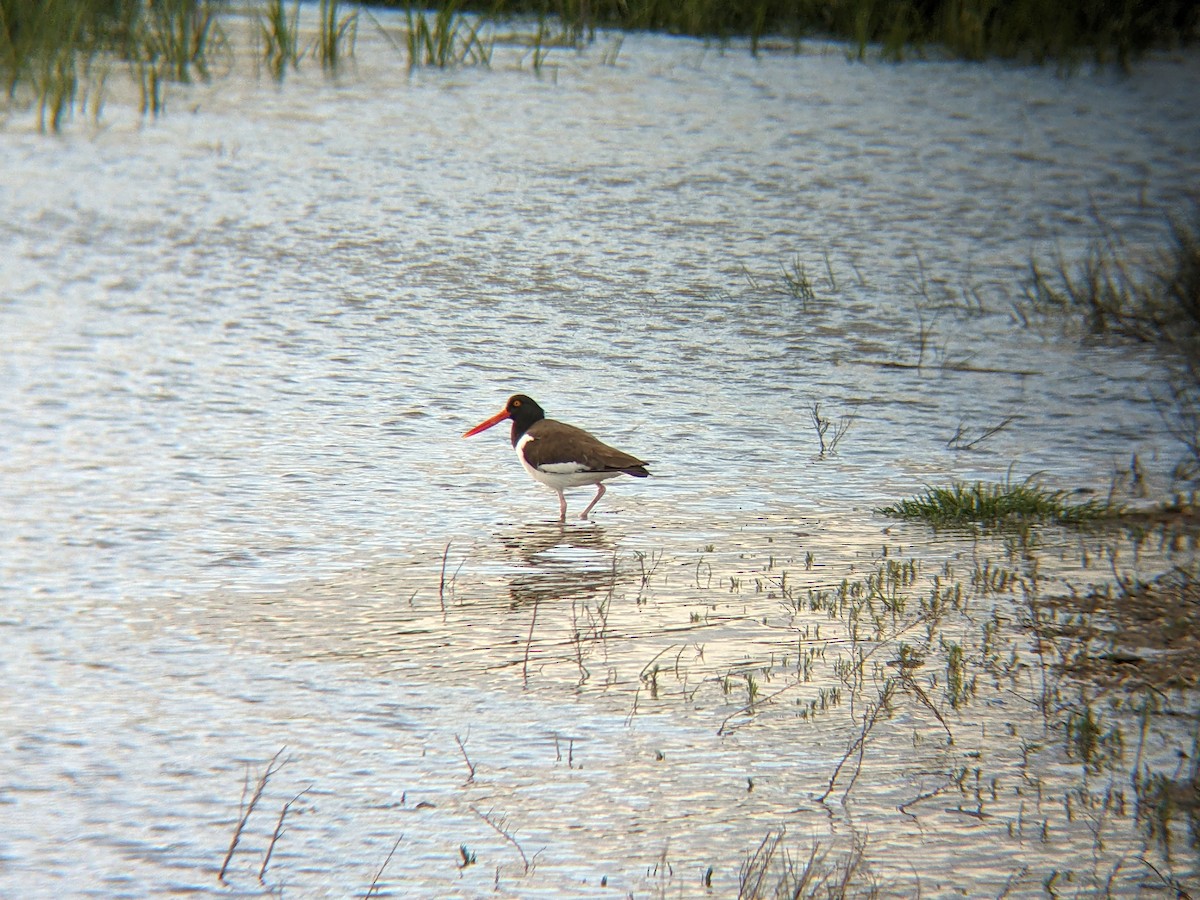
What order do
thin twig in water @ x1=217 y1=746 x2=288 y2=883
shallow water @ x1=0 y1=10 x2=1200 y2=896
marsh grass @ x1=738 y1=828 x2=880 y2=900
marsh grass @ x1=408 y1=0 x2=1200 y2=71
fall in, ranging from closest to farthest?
marsh grass @ x1=738 y1=828 x2=880 y2=900, thin twig in water @ x1=217 y1=746 x2=288 y2=883, shallow water @ x1=0 y1=10 x2=1200 y2=896, marsh grass @ x1=408 y1=0 x2=1200 y2=71

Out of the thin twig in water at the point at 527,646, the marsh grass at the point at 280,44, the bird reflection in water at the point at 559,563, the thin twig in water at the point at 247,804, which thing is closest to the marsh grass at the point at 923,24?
the marsh grass at the point at 280,44

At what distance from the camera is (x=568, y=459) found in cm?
692

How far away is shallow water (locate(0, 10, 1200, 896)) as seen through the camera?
4.37 m

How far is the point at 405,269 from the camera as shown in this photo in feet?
37.6

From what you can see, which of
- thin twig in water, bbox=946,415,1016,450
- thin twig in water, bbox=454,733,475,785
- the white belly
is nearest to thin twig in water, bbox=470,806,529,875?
thin twig in water, bbox=454,733,475,785

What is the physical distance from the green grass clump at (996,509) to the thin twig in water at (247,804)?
319cm

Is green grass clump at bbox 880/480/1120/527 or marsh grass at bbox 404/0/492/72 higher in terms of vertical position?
marsh grass at bbox 404/0/492/72

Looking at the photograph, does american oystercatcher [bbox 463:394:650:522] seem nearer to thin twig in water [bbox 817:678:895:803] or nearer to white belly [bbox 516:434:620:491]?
white belly [bbox 516:434:620:491]

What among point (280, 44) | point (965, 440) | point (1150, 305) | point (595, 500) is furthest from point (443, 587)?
point (280, 44)

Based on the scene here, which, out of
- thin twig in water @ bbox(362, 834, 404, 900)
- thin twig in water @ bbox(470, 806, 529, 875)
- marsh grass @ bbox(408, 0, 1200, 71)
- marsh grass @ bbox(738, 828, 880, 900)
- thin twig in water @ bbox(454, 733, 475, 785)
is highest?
marsh grass @ bbox(408, 0, 1200, 71)

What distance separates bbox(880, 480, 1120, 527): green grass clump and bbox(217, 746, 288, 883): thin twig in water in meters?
3.19

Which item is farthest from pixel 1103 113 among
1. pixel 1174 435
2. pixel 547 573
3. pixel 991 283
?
pixel 547 573

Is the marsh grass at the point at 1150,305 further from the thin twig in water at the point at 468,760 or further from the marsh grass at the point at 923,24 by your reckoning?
the marsh grass at the point at 923,24

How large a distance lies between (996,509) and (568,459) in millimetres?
1768
